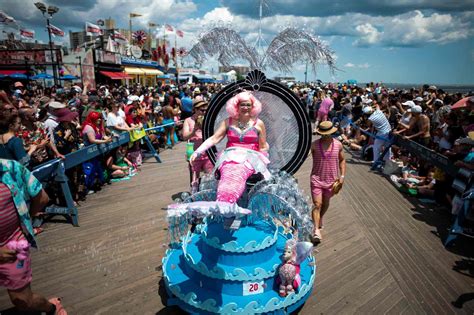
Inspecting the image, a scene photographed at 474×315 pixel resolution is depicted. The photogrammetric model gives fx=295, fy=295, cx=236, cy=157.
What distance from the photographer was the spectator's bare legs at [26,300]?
7.83 feet

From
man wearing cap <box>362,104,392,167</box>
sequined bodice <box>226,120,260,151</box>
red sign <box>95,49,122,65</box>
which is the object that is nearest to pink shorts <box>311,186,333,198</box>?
sequined bodice <box>226,120,260,151</box>

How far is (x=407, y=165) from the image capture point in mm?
7988

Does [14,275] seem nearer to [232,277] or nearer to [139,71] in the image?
[232,277]

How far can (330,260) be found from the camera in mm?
3920

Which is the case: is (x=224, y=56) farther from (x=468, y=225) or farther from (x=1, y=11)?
(x=1, y=11)

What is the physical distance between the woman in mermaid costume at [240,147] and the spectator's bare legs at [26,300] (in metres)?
1.80

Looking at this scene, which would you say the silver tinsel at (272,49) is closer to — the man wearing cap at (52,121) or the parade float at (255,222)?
the parade float at (255,222)

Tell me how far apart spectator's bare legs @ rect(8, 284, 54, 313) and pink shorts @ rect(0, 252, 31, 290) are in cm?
7

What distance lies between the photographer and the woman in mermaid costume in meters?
2.68

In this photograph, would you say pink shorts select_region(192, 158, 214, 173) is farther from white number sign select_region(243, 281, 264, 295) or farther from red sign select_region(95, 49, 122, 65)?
red sign select_region(95, 49, 122, 65)

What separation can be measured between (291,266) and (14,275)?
2.33m

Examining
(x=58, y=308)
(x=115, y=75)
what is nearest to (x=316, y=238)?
(x=58, y=308)

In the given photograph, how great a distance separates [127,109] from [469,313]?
8.07m

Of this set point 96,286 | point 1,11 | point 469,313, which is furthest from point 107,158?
point 1,11
